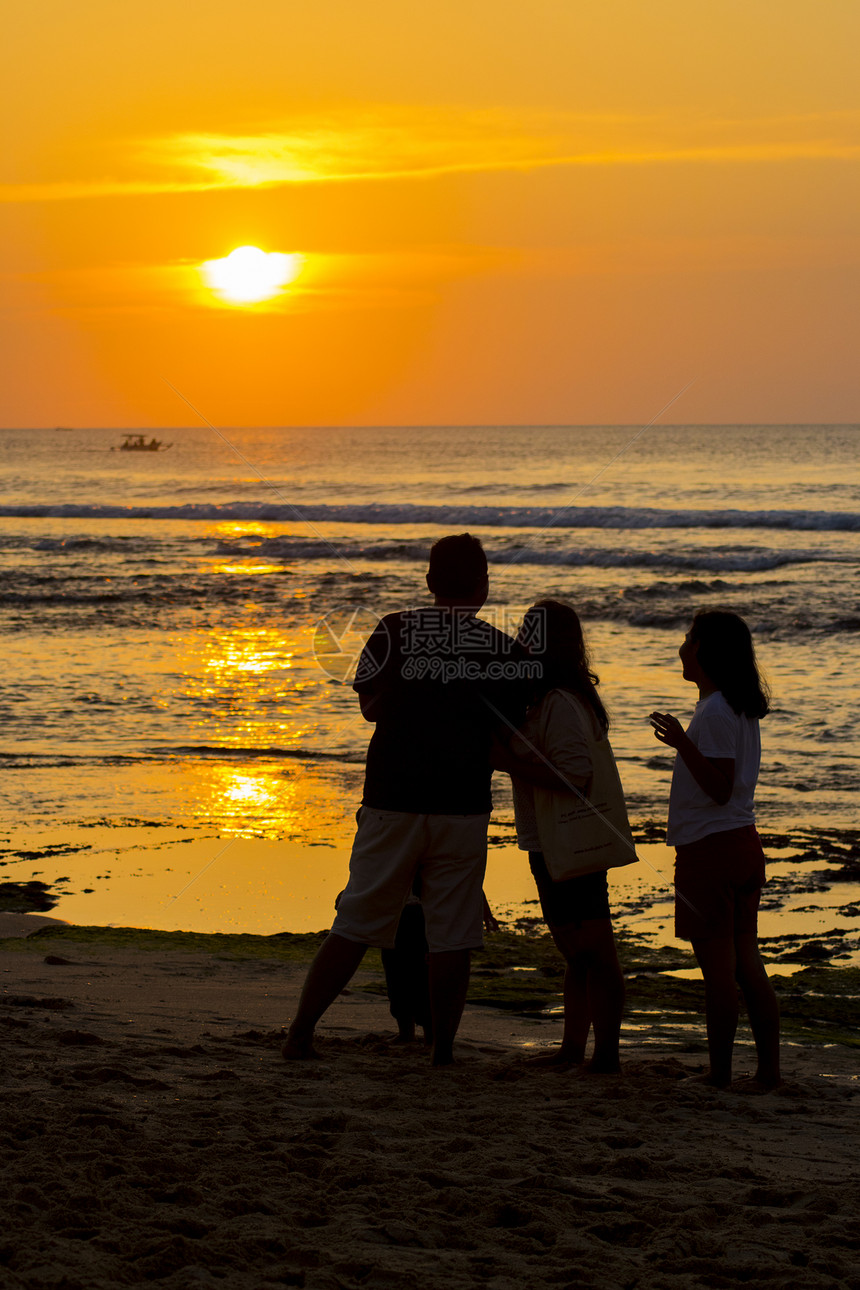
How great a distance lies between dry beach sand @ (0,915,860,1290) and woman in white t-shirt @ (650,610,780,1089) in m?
0.26

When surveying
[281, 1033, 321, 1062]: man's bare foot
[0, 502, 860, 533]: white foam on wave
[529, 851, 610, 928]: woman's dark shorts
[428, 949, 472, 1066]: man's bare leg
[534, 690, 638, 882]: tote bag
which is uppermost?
[0, 502, 860, 533]: white foam on wave

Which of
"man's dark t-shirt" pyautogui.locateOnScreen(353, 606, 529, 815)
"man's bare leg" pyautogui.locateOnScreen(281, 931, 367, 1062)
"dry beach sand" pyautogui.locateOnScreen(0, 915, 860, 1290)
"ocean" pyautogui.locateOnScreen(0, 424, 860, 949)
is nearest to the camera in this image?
"dry beach sand" pyautogui.locateOnScreen(0, 915, 860, 1290)

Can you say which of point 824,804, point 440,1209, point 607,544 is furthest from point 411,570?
point 440,1209

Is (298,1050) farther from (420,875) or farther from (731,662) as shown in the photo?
(731,662)

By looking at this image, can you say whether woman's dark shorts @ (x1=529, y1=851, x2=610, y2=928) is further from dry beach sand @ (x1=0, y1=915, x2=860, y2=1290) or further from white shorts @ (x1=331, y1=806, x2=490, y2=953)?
dry beach sand @ (x1=0, y1=915, x2=860, y2=1290)

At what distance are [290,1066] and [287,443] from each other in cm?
9536

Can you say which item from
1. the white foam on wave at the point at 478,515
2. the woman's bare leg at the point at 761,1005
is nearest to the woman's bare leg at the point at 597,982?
the woman's bare leg at the point at 761,1005

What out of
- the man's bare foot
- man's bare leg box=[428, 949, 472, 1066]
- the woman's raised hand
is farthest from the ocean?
the woman's raised hand

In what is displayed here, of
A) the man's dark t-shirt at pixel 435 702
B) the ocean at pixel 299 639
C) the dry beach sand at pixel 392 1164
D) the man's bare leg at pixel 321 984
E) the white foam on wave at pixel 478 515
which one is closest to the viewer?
the dry beach sand at pixel 392 1164

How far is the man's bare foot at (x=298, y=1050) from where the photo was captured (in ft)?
12.8

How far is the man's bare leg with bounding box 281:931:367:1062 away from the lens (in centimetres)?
383

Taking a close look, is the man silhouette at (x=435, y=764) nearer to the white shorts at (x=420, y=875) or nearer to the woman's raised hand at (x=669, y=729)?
the white shorts at (x=420, y=875)

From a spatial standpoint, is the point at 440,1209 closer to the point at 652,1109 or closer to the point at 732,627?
the point at 652,1109

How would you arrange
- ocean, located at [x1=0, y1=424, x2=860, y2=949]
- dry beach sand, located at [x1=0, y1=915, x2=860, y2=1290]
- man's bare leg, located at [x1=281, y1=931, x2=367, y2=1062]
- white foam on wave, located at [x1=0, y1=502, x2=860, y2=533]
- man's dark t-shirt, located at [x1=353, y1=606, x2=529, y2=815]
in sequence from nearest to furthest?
dry beach sand, located at [x1=0, y1=915, x2=860, y2=1290]
man's dark t-shirt, located at [x1=353, y1=606, x2=529, y2=815]
man's bare leg, located at [x1=281, y1=931, x2=367, y2=1062]
ocean, located at [x1=0, y1=424, x2=860, y2=949]
white foam on wave, located at [x1=0, y1=502, x2=860, y2=533]
